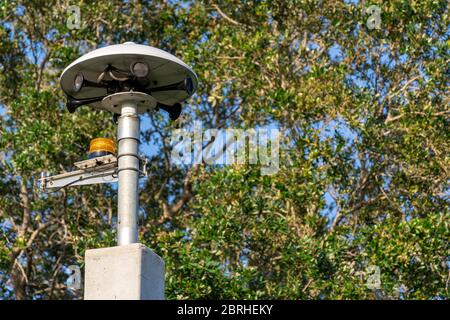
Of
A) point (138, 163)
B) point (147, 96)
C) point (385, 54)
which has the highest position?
point (385, 54)

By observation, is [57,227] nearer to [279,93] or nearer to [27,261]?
[27,261]

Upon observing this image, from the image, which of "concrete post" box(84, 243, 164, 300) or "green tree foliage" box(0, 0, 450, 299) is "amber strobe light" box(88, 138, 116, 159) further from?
"green tree foliage" box(0, 0, 450, 299)

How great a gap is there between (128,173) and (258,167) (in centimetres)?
1232

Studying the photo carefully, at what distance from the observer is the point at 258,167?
20938mm

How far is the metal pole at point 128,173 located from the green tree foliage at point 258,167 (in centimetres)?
1052

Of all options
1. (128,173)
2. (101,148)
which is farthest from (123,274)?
(101,148)

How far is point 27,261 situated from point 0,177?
2094mm

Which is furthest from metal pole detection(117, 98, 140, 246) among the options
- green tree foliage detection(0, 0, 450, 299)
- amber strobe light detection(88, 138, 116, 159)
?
green tree foliage detection(0, 0, 450, 299)

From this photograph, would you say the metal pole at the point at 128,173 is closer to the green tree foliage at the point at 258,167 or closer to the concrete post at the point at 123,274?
the concrete post at the point at 123,274

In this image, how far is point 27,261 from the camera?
24.5 m

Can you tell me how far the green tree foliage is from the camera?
19.6 m

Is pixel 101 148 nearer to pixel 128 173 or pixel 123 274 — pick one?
pixel 128 173

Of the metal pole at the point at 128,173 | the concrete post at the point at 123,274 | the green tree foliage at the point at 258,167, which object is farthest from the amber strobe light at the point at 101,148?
the green tree foliage at the point at 258,167

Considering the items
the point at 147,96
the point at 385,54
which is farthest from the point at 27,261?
the point at 147,96
